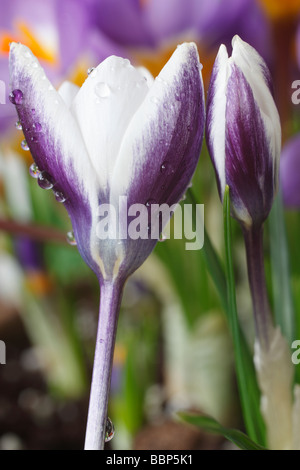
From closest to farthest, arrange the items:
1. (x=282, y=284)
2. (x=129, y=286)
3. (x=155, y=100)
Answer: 1. (x=155, y=100)
2. (x=282, y=284)
3. (x=129, y=286)

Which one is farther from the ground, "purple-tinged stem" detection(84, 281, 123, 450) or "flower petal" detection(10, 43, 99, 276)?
"flower petal" detection(10, 43, 99, 276)

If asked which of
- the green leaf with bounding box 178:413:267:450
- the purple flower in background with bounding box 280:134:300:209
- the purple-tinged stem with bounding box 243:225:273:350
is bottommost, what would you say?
the green leaf with bounding box 178:413:267:450

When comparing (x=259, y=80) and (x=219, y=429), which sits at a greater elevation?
(x=259, y=80)

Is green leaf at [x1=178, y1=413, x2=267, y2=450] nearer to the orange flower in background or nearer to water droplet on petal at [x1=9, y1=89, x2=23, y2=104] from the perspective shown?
water droplet on petal at [x1=9, y1=89, x2=23, y2=104]

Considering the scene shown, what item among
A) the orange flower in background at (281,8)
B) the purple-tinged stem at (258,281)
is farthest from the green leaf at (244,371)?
the orange flower in background at (281,8)

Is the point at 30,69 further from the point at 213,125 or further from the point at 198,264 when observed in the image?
the point at 198,264

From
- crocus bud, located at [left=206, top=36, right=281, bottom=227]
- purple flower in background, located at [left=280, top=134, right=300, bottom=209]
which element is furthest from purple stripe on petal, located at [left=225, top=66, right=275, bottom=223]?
purple flower in background, located at [left=280, top=134, right=300, bottom=209]

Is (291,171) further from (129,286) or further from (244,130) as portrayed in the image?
(129,286)

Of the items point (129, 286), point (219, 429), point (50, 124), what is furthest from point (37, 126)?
point (129, 286)
